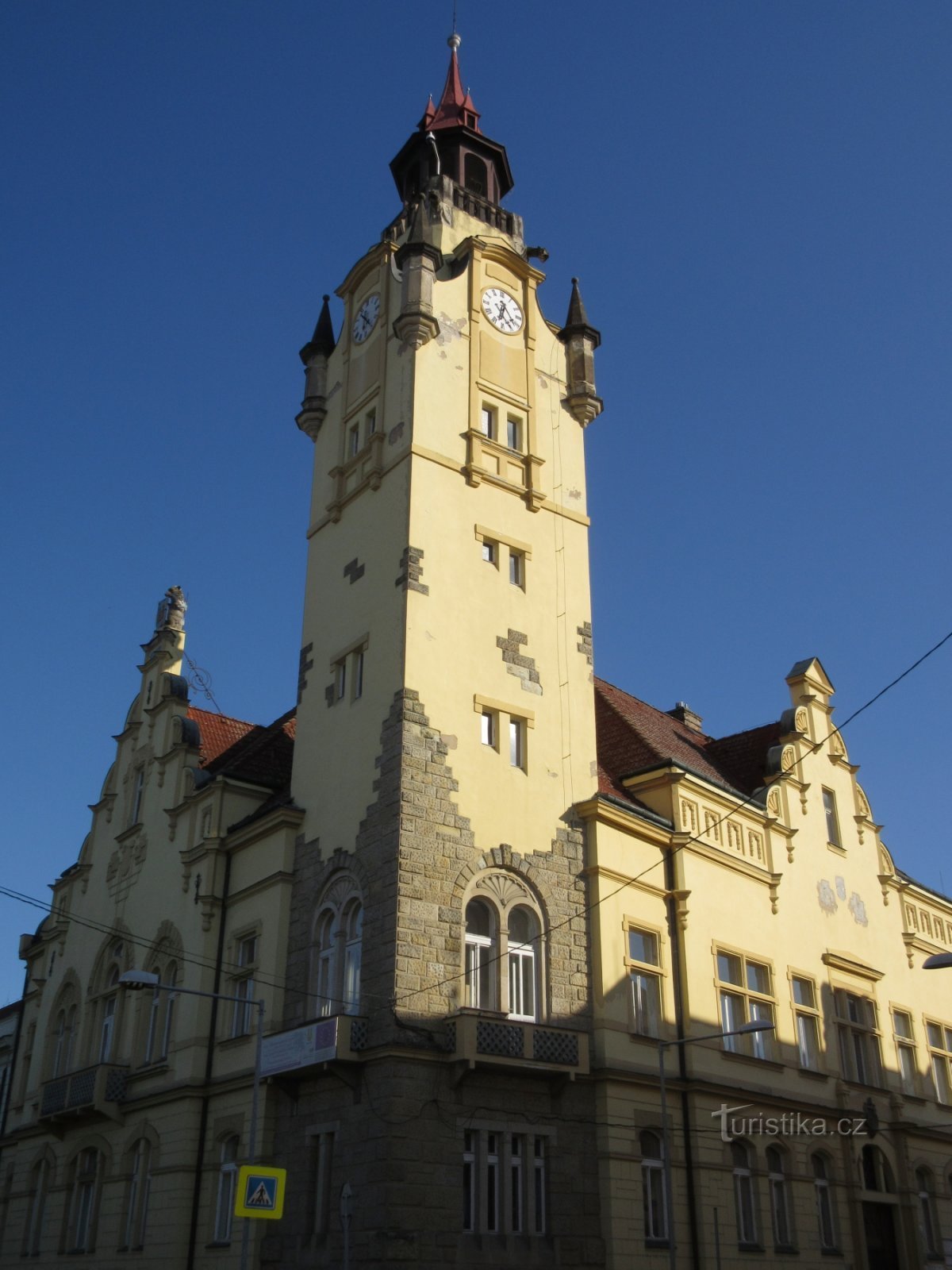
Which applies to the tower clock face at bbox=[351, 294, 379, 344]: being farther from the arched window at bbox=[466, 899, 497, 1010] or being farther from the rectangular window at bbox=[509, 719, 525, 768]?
the arched window at bbox=[466, 899, 497, 1010]

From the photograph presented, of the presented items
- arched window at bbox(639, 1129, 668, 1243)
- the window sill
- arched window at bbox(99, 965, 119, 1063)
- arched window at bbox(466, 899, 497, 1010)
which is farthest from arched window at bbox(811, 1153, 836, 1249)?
arched window at bbox(99, 965, 119, 1063)

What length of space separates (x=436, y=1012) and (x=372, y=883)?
113 inches

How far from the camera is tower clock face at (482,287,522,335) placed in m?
33.8

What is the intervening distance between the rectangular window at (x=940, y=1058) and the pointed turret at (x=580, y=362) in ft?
67.8

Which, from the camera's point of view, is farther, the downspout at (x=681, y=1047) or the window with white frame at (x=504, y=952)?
the downspout at (x=681, y=1047)

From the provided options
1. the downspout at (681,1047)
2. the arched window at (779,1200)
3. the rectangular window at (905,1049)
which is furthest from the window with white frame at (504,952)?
the rectangular window at (905,1049)

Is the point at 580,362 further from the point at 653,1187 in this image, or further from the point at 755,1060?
Answer: the point at 653,1187

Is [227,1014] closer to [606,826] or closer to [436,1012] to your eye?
[436,1012]

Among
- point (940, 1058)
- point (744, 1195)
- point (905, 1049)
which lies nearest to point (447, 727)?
point (744, 1195)

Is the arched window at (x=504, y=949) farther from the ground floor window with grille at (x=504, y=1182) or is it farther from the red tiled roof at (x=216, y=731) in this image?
the red tiled roof at (x=216, y=731)

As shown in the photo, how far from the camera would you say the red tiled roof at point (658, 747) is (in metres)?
32.8

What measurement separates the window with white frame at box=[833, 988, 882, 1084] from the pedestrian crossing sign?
17.7 m

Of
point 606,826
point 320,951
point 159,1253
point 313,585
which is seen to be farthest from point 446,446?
point 159,1253

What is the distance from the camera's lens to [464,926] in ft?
83.9
